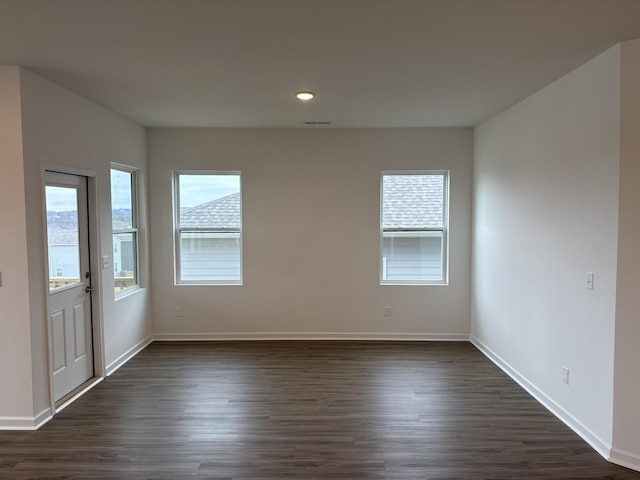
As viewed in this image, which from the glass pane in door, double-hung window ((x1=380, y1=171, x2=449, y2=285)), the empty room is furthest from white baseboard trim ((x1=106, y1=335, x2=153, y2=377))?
double-hung window ((x1=380, y1=171, x2=449, y2=285))

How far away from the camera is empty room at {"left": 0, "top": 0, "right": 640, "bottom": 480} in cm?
246

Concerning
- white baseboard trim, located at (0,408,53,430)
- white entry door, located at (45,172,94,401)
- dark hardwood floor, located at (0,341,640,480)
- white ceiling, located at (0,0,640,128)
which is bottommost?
dark hardwood floor, located at (0,341,640,480)

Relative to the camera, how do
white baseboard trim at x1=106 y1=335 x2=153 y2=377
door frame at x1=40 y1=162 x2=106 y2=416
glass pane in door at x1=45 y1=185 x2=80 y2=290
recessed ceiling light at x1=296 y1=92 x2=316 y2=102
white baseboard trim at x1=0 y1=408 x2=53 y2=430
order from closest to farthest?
white baseboard trim at x1=0 y1=408 x2=53 y2=430 < glass pane in door at x1=45 y1=185 x2=80 y2=290 < recessed ceiling light at x1=296 y1=92 x2=316 y2=102 < door frame at x1=40 y1=162 x2=106 y2=416 < white baseboard trim at x1=106 y1=335 x2=153 y2=377

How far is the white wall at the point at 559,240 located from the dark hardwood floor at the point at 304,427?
29 centimetres

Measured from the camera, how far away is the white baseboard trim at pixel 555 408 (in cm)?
270

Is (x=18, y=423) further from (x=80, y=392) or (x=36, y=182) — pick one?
(x=36, y=182)

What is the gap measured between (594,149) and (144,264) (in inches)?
182

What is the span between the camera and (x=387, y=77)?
3.08 metres

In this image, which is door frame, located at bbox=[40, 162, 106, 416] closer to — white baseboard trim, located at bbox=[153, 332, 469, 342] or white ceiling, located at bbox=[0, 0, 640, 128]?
white ceiling, located at bbox=[0, 0, 640, 128]

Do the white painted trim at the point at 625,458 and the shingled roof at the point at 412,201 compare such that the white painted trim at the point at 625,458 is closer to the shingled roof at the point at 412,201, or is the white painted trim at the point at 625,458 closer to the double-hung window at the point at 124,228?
the shingled roof at the point at 412,201

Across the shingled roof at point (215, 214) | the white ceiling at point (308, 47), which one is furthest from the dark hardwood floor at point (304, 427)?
the white ceiling at point (308, 47)

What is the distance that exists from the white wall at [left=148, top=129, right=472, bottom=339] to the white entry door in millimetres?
1320

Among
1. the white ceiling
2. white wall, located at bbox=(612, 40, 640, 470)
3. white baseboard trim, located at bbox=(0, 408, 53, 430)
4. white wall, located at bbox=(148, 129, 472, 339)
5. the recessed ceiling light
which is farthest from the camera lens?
white wall, located at bbox=(148, 129, 472, 339)

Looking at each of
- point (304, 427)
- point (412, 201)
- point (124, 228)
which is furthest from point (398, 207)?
point (124, 228)
